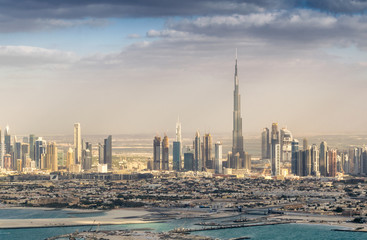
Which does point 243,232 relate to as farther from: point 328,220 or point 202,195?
point 202,195

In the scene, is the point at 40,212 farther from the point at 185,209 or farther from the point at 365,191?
the point at 365,191

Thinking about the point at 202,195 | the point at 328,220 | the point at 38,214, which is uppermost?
the point at 328,220

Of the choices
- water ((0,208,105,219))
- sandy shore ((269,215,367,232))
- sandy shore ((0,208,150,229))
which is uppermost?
sandy shore ((269,215,367,232))

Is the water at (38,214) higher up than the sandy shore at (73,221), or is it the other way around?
the sandy shore at (73,221)

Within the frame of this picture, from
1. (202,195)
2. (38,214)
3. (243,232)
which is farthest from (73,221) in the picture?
(202,195)

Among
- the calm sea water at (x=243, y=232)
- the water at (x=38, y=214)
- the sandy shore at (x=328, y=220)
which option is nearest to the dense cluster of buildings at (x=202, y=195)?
the sandy shore at (x=328, y=220)

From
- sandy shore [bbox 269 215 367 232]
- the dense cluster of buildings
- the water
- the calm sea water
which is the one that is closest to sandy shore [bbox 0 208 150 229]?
the calm sea water

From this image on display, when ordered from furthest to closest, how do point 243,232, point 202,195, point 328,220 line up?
point 202,195 → point 328,220 → point 243,232

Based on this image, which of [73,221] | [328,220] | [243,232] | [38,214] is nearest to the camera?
[243,232]

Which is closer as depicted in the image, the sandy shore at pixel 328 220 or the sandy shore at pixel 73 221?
the sandy shore at pixel 328 220

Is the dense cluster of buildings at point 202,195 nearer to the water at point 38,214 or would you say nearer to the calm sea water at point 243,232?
the water at point 38,214

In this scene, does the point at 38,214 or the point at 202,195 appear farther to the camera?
the point at 202,195

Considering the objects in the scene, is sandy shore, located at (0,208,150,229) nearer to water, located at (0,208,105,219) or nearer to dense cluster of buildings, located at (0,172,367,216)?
water, located at (0,208,105,219)
